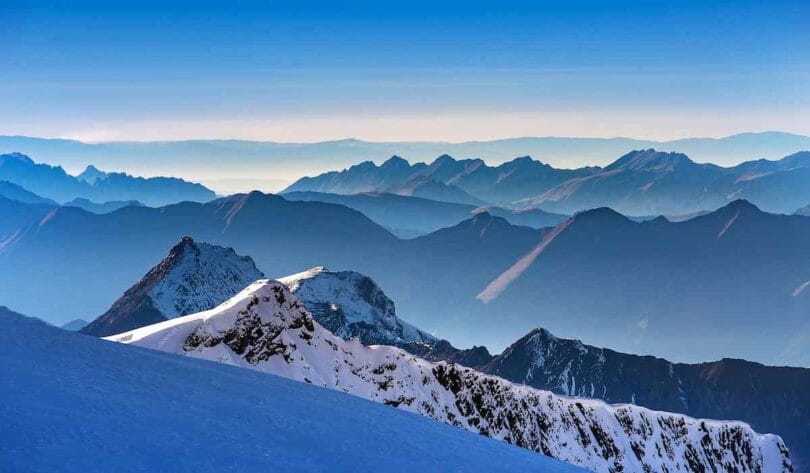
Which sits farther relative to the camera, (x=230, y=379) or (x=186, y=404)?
(x=230, y=379)

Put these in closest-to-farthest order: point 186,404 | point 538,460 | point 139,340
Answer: point 186,404
point 538,460
point 139,340

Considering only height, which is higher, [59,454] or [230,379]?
[230,379]

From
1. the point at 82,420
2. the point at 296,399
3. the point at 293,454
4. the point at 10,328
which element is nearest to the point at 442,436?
the point at 296,399

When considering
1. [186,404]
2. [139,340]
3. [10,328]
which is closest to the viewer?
[186,404]

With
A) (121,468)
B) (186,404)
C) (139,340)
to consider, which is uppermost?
(139,340)

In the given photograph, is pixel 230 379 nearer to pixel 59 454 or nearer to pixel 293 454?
pixel 293 454

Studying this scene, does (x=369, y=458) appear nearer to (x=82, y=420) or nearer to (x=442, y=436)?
(x=442, y=436)
